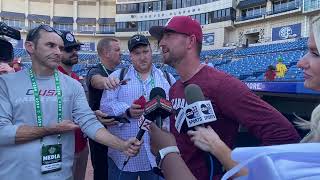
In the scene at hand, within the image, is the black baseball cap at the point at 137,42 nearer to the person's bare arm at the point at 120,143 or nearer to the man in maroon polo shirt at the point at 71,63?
the man in maroon polo shirt at the point at 71,63

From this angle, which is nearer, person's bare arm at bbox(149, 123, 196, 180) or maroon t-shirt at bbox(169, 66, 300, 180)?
person's bare arm at bbox(149, 123, 196, 180)

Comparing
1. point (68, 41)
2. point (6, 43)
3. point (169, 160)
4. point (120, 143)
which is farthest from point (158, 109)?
point (68, 41)

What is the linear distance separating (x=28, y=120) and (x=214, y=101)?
119cm

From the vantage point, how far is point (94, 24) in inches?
2248

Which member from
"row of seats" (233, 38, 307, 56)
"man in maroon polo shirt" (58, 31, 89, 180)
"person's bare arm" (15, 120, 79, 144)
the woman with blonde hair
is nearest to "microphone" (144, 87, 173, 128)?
the woman with blonde hair

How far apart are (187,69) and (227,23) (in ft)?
137

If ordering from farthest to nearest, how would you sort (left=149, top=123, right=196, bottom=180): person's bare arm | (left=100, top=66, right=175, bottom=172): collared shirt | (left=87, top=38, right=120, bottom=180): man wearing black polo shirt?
(left=87, top=38, right=120, bottom=180): man wearing black polo shirt, (left=100, top=66, right=175, bottom=172): collared shirt, (left=149, top=123, right=196, bottom=180): person's bare arm

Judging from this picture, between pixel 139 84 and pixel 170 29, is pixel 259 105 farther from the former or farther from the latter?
pixel 139 84

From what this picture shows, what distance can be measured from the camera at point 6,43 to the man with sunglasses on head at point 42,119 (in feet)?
0.39

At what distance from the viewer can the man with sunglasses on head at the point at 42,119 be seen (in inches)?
88.5

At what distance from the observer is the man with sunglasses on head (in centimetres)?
225

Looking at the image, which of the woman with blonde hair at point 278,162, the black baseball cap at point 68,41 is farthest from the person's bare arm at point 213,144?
the black baseball cap at point 68,41

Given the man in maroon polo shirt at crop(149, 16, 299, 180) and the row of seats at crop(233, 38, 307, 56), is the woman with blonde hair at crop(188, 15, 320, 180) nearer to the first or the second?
the man in maroon polo shirt at crop(149, 16, 299, 180)

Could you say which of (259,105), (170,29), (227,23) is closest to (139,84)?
(170,29)
